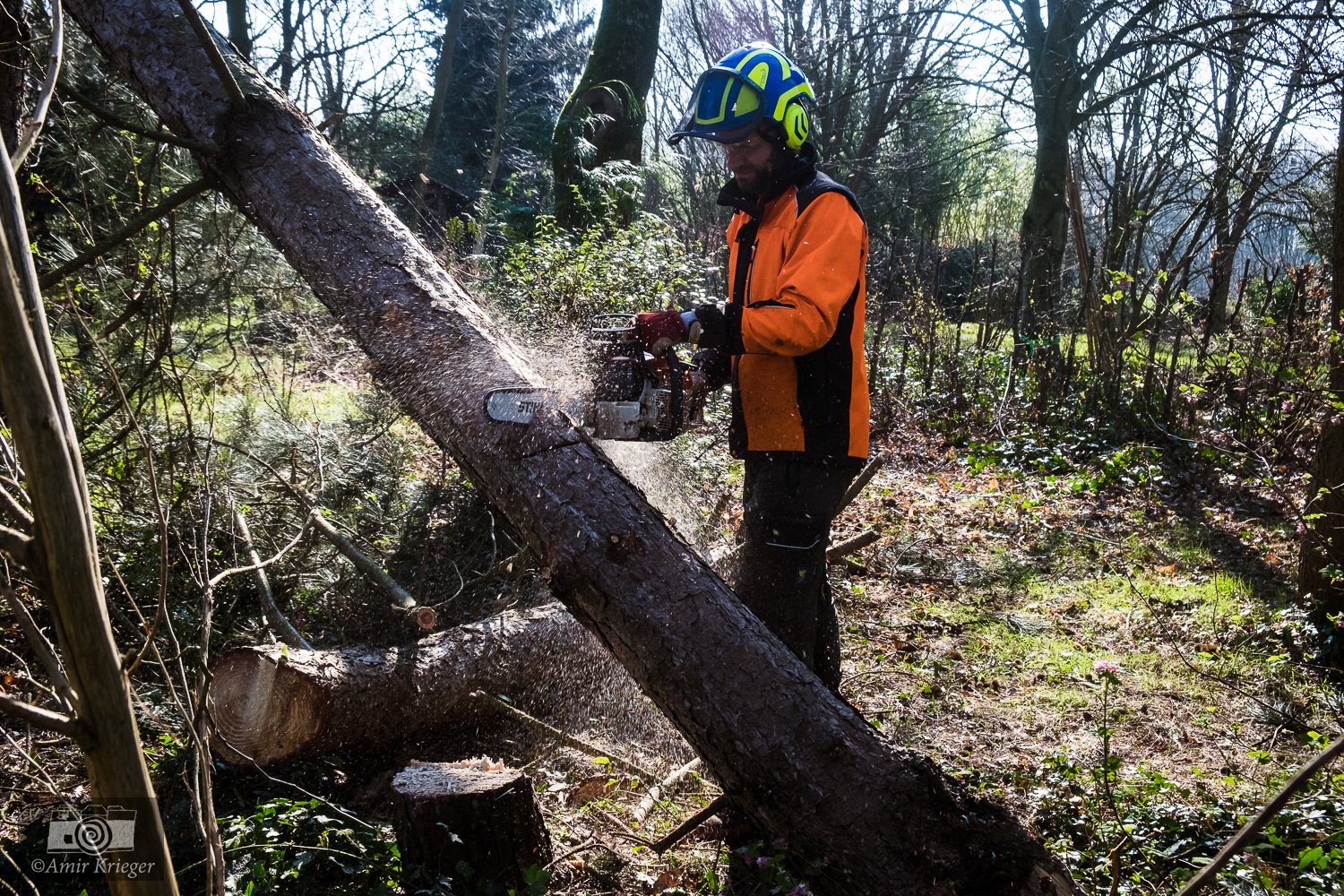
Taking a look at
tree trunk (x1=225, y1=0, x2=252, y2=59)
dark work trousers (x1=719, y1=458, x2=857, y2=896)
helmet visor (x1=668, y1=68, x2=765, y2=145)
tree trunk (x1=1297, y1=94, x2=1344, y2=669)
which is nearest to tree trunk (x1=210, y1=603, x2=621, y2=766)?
dark work trousers (x1=719, y1=458, x2=857, y2=896)

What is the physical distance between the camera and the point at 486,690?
11.6 feet

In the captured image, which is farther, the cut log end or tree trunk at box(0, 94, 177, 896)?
the cut log end

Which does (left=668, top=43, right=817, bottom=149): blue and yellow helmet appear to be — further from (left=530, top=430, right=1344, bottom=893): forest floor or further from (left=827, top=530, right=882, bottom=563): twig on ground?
(left=827, top=530, right=882, bottom=563): twig on ground

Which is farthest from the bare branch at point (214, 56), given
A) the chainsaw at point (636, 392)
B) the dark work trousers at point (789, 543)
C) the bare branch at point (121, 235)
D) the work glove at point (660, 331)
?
the dark work trousers at point (789, 543)

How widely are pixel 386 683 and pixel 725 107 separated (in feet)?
7.94

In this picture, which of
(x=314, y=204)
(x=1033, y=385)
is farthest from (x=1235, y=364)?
(x=314, y=204)

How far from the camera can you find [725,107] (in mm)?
3012

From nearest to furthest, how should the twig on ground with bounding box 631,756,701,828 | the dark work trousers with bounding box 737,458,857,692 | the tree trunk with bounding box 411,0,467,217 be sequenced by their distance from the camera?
1. the twig on ground with bounding box 631,756,701,828
2. the dark work trousers with bounding box 737,458,857,692
3. the tree trunk with bounding box 411,0,467,217

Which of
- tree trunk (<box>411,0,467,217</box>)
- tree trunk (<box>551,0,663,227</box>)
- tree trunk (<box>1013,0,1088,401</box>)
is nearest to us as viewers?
tree trunk (<box>551,0,663,227</box>)

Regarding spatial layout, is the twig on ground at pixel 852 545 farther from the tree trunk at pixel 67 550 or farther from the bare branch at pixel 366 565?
the tree trunk at pixel 67 550

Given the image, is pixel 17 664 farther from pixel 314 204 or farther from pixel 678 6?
pixel 678 6

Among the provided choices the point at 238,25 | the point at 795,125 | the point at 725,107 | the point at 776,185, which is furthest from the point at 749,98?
the point at 238,25

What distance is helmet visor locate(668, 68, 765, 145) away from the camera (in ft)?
9.83

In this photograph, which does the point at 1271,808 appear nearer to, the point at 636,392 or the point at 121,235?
the point at 636,392
